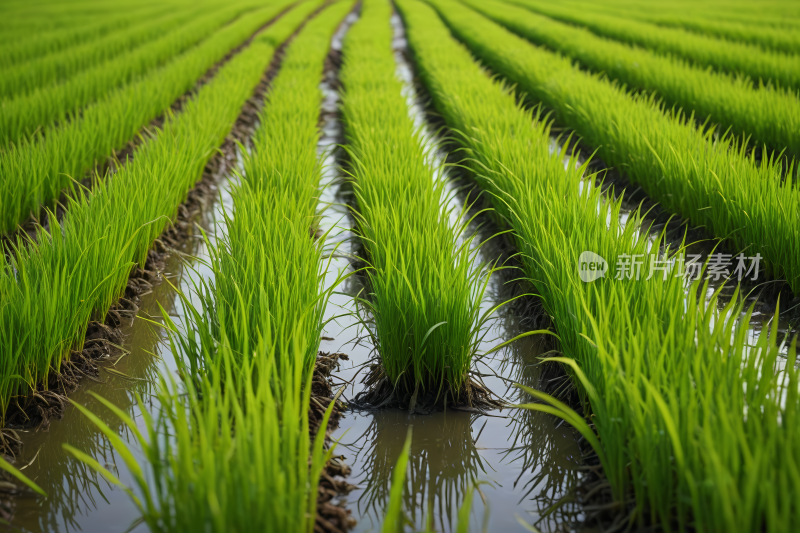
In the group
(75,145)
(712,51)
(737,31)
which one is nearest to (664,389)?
(75,145)

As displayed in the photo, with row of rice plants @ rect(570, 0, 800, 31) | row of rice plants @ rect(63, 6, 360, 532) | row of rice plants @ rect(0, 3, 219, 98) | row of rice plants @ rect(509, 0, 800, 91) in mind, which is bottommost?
row of rice plants @ rect(63, 6, 360, 532)

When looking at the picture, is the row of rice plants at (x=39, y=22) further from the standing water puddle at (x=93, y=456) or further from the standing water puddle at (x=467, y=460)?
the standing water puddle at (x=467, y=460)

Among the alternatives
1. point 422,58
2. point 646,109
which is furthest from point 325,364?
point 422,58

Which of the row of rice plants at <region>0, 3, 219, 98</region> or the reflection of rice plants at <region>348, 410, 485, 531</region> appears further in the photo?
the row of rice plants at <region>0, 3, 219, 98</region>

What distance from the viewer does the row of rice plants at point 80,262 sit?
1.83 meters

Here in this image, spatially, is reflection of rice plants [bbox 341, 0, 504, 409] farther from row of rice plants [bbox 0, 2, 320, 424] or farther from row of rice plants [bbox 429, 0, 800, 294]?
row of rice plants [bbox 429, 0, 800, 294]

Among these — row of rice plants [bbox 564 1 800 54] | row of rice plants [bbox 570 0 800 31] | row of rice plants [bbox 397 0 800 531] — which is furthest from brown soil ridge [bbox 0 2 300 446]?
row of rice plants [bbox 570 0 800 31]

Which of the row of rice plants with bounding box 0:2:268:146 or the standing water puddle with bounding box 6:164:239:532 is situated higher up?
the row of rice plants with bounding box 0:2:268:146

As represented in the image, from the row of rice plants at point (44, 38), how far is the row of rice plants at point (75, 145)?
3045 millimetres

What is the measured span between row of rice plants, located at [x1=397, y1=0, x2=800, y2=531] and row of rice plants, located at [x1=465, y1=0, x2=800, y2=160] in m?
1.86

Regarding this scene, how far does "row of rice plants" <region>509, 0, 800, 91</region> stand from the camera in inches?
229

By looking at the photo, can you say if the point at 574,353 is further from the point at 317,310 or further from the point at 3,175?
the point at 3,175

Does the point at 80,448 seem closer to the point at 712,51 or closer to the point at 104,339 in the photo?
the point at 104,339

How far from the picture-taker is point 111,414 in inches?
74.8
